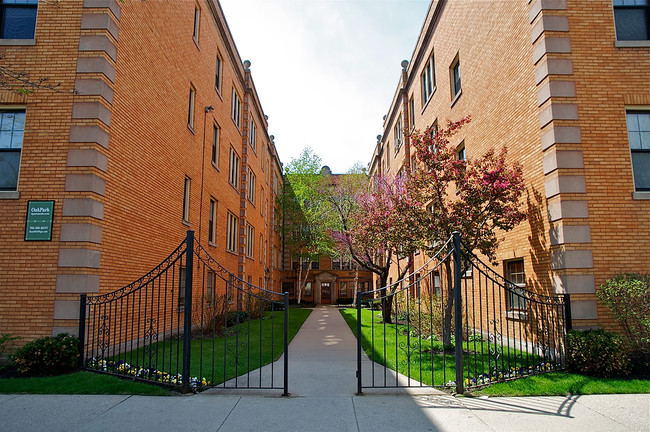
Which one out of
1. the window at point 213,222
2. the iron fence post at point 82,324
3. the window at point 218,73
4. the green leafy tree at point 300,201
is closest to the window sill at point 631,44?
the iron fence post at point 82,324

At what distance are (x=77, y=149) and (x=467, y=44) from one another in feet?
40.1

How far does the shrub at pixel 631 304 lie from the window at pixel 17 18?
13.3 m

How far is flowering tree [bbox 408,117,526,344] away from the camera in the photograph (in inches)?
388

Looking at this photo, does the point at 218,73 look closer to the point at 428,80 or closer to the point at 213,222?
the point at 213,222

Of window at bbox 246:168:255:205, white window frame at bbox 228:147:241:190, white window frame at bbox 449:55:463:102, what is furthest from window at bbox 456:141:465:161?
window at bbox 246:168:255:205

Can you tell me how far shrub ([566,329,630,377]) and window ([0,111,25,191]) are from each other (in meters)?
11.5

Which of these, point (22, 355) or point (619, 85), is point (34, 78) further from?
point (619, 85)

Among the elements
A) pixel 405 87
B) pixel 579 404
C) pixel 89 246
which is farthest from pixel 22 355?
pixel 405 87

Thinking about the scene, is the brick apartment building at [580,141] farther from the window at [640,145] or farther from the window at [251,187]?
the window at [251,187]

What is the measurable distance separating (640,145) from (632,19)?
3.00 m

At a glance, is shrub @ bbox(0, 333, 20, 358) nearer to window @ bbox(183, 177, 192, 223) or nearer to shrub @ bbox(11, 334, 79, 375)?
shrub @ bbox(11, 334, 79, 375)

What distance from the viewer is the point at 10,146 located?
9047 millimetres

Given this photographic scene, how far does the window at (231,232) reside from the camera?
21188 millimetres

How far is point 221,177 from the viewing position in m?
19.6
